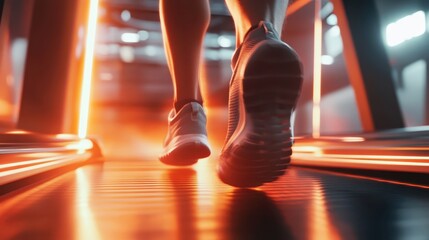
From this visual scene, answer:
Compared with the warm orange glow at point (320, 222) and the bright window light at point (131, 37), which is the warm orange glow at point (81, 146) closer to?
the warm orange glow at point (320, 222)

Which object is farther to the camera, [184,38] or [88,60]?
[88,60]

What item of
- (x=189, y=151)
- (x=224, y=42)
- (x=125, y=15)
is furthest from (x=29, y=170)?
(x=224, y=42)

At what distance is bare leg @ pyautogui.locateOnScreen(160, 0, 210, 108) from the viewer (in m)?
1.35

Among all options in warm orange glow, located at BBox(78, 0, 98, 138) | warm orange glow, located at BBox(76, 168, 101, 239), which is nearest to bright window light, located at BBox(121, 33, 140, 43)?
warm orange glow, located at BBox(78, 0, 98, 138)

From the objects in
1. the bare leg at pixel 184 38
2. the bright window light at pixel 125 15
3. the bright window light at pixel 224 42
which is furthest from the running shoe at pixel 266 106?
the bright window light at pixel 224 42

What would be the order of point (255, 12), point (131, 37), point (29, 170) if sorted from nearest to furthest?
point (255, 12)
point (29, 170)
point (131, 37)

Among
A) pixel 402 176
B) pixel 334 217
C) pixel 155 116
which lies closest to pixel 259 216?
pixel 334 217

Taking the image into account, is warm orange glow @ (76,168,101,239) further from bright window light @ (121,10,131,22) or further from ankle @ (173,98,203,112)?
bright window light @ (121,10,131,22)

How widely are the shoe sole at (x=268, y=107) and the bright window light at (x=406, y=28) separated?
2774 millimetres

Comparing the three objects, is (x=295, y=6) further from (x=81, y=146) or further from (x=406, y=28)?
(x=81, y=146)

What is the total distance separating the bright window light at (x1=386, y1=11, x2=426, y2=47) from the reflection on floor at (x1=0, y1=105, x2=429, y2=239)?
8.20 ft

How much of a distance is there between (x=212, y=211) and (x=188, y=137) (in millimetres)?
575

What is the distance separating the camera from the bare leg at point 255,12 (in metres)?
0.89

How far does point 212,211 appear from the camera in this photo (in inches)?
29.5
